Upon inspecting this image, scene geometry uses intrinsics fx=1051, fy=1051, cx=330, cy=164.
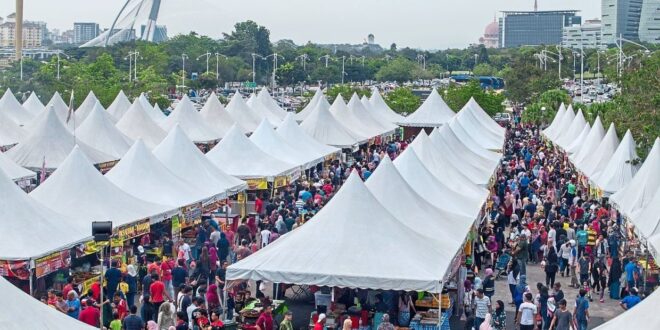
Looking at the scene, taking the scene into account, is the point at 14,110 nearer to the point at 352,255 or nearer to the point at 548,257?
the point at 548,257

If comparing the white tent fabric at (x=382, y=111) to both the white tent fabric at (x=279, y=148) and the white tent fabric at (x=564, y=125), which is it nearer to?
the white tent fabric at (x=564, y=125)

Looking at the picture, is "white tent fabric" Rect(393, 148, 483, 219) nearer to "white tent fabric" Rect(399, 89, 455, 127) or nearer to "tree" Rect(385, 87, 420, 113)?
"white tent fabric" Rect(399, 89, 455, 127)

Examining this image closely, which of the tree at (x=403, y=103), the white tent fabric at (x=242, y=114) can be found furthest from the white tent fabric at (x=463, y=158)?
the tree at (x=403, y=103)

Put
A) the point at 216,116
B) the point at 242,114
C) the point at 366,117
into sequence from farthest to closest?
the point at 366,117, the point at 242,114, the point at 216,116

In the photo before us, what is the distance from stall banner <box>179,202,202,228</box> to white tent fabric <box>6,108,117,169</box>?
275 inches

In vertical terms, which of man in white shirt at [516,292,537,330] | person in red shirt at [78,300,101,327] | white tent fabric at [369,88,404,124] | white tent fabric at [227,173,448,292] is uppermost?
white tent fabric at [369,88,404,124]

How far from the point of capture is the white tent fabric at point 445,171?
78.0 feet

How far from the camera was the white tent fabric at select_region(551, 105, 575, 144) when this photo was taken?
139 ft

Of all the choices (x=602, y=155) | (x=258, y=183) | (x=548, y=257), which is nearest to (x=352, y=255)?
(x=548, y=257)

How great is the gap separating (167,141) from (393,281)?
12.2 metres

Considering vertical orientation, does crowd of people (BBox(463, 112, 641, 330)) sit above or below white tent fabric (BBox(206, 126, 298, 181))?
below

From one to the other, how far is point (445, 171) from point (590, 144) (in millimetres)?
8386

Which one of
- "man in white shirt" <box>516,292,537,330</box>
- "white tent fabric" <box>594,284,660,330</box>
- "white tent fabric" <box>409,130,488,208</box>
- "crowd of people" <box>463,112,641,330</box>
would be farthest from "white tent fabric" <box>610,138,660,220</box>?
"white tent fabric" <box>594,284,660,330</box>

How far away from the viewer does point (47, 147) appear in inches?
1148
